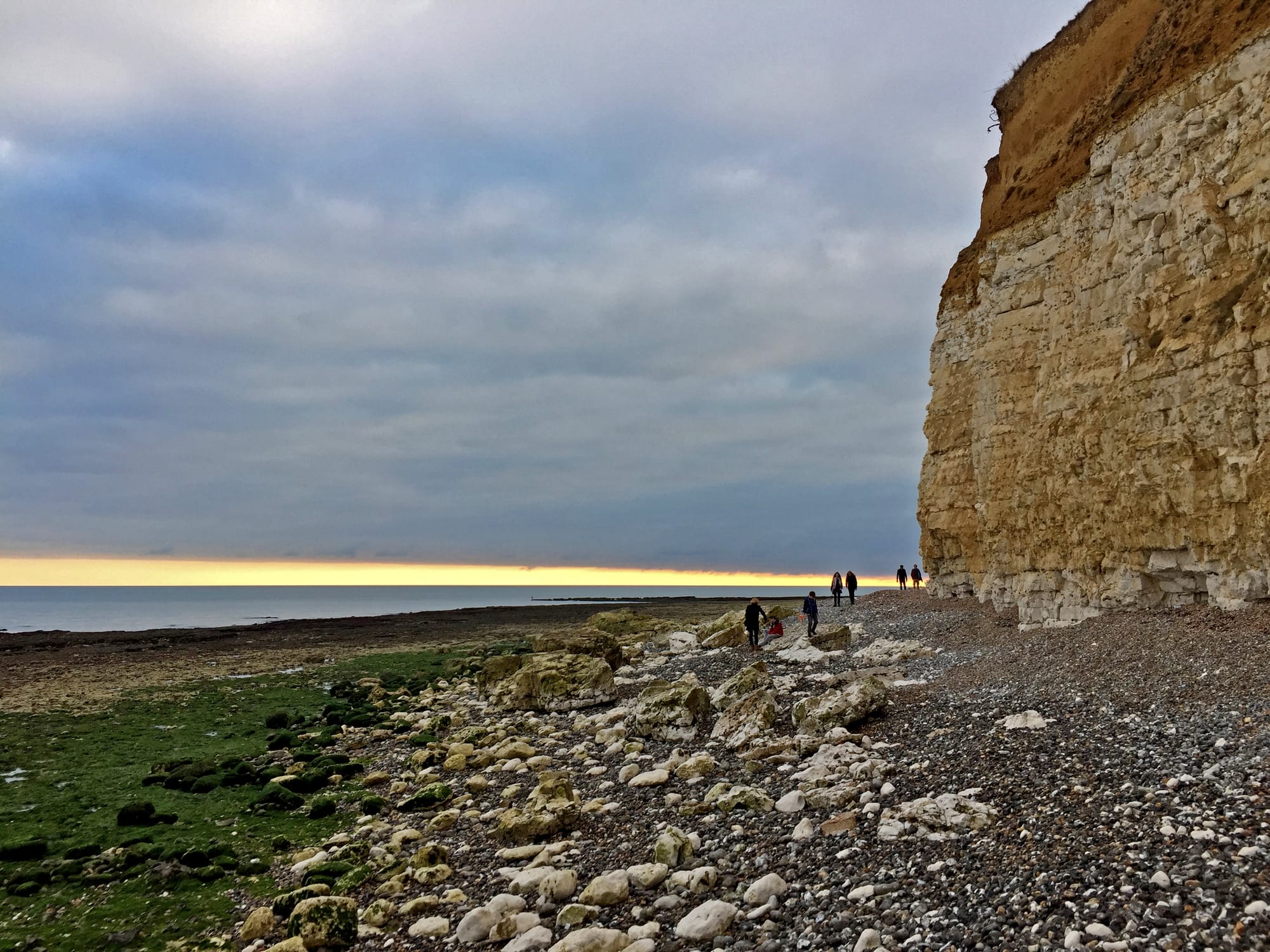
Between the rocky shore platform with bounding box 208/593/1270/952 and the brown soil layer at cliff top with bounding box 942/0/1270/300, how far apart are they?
11666mm

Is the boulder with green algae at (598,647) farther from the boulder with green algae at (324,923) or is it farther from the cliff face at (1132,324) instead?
the boulder with green algae at (324,923)

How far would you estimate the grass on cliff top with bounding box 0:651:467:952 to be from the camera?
352 inches

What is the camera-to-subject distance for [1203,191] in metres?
14.1

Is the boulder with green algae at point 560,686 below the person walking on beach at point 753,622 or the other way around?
below

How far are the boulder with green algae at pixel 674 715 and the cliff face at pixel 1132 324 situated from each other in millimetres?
10059

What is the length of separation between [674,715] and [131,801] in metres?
10.7

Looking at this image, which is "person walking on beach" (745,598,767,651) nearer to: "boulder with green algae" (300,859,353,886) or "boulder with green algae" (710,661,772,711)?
"boulder with green algae" (710,661,772,711)

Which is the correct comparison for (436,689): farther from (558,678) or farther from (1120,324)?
(1120,324)

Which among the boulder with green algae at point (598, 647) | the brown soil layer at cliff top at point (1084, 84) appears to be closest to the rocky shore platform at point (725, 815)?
the boulder with green algae at point (598, 647)

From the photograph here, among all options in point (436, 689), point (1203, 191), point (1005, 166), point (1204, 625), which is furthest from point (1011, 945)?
point (1005, 166)

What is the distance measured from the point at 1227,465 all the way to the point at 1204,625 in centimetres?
304

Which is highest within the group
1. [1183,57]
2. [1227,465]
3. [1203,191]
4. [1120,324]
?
[1183,57]

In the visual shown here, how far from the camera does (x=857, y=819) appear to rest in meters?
8.52

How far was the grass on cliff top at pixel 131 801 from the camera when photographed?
8938 millimetres
